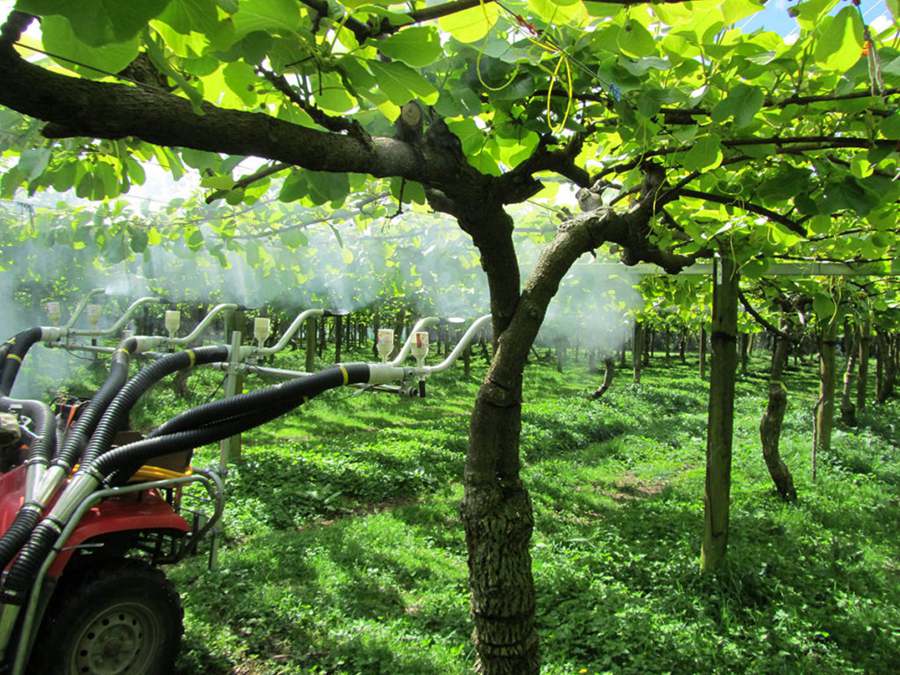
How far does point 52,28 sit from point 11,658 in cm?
281

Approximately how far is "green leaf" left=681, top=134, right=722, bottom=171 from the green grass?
2857 mm

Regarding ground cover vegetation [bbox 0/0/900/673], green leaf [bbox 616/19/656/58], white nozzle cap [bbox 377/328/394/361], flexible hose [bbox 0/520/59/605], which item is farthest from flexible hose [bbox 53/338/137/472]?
green leaf [bbox 616/19/656/58]

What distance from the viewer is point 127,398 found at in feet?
10.5

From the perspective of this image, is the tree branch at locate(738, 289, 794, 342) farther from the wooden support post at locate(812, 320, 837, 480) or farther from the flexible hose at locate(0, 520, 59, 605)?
the flexible hose at locate(0, 520, 59, 605)

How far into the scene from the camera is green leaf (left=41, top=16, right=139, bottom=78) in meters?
1.05

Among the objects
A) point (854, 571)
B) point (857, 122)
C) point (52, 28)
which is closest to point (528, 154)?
point (857, 122)

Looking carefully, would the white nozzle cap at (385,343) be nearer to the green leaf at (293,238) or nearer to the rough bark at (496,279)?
the rough bark at (496,279)

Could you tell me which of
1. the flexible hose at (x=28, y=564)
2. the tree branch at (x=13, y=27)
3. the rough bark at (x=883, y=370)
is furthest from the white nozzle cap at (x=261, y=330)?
the rough bark at (x=883, y=370)

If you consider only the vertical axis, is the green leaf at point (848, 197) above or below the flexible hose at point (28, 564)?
above

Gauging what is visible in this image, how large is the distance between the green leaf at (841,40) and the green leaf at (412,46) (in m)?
1.06

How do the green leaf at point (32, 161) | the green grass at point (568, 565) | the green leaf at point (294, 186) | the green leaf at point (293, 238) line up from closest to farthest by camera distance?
→ the green leaf at point (32, 161) → the green leaf at point (294, 186) → the green grass at point (568, 565) → the green leaf at point (293, 238)

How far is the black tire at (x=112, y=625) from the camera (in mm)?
2855

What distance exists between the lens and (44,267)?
570 inches

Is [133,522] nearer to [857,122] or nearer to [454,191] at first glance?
[454,191]
